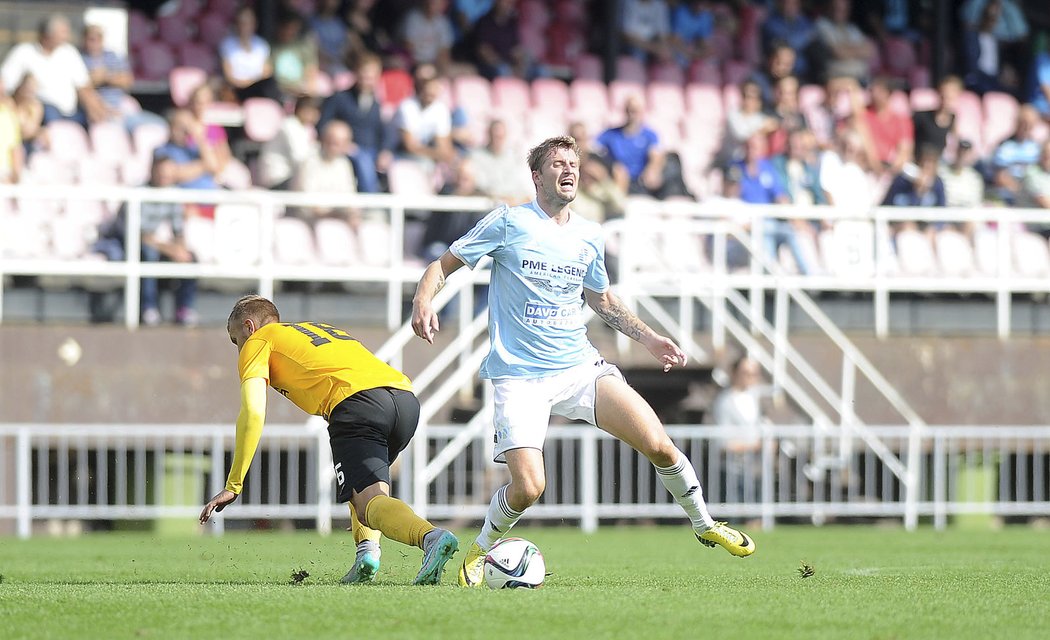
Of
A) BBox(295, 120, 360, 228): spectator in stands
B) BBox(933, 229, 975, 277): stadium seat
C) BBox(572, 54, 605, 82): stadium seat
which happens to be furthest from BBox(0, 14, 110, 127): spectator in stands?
BBox(933, 229, 975, 277): stadium seat

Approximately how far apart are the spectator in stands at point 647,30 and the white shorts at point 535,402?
539 inches

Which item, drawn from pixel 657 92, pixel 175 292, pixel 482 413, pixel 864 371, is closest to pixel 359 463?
pixel 482 413

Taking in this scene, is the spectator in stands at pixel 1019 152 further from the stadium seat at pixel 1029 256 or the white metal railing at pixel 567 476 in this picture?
the white metal railing at pixel 567 476

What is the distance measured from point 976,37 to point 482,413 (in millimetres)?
11014

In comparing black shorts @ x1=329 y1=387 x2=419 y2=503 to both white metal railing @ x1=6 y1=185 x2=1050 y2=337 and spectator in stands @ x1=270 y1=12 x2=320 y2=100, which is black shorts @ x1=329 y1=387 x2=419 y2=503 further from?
spectator in stands @ x1=270 y1=12 x2=320 y2=100

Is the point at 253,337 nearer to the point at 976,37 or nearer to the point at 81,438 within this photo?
the point at 81,438

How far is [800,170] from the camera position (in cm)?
1994

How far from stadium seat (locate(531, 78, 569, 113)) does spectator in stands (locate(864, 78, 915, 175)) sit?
355cm

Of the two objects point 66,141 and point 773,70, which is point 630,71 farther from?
point 66,141

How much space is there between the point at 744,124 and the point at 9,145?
793cm

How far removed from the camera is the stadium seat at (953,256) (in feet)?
63.4

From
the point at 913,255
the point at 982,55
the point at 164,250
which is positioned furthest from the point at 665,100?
the point at 164,250

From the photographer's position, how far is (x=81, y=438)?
52.1 feet

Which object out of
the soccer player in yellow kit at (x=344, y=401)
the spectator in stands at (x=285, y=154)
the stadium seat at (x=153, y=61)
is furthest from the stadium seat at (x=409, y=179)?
the soccer player in yellow kit at (x=344, y=401)
